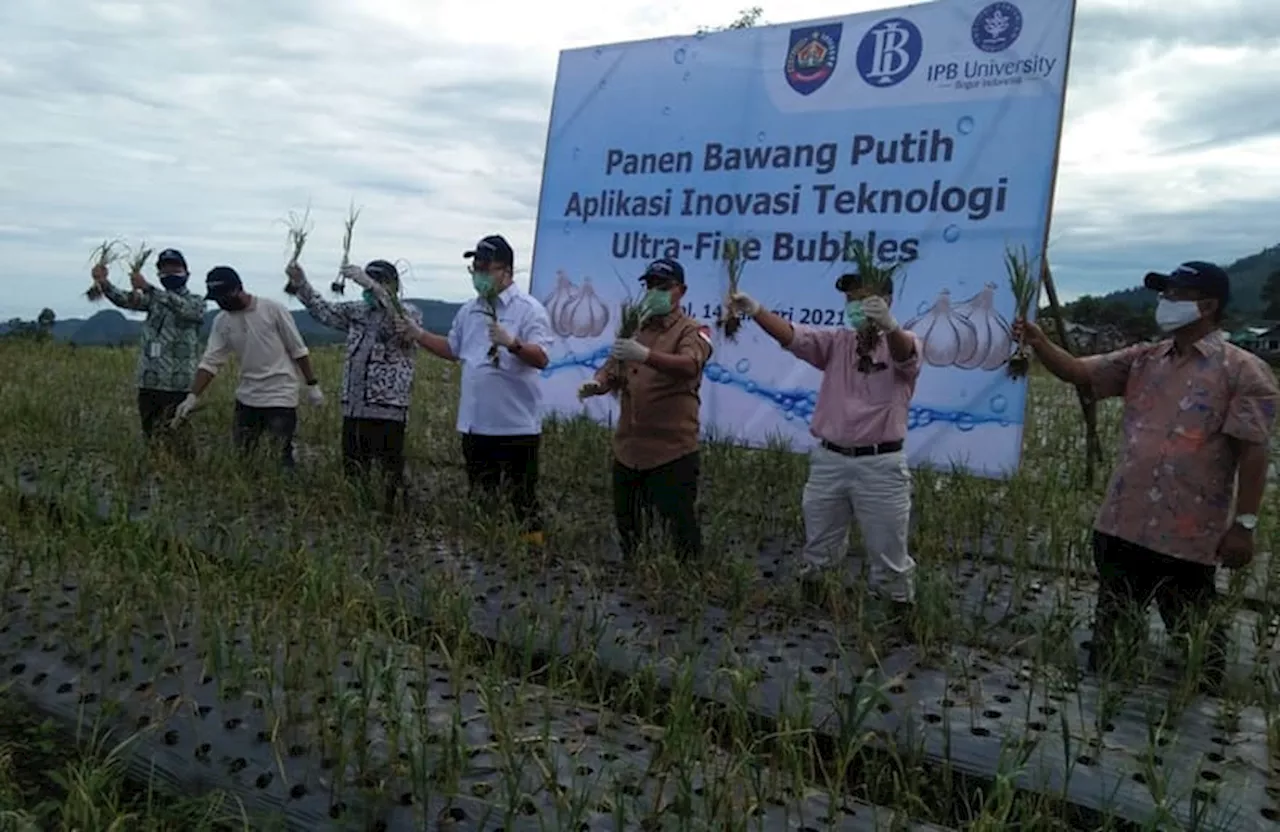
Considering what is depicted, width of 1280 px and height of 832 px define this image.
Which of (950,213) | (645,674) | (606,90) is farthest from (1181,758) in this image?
(606,90)

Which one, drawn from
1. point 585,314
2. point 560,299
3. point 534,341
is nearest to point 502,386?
point 534,341

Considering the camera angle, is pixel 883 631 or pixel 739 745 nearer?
pixel 739 745

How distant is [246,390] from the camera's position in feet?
17.5

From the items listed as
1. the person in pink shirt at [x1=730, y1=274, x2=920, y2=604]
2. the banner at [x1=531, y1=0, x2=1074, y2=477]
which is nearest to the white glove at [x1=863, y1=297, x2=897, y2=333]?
the person in pink shirt at [x1=730, y1=274, x2=920, y2=604]

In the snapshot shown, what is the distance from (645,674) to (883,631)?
808 millimetres

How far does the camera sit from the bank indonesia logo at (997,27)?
4.76m

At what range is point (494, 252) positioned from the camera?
4.39 metres

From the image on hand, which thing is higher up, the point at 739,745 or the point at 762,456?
the point at 762,456

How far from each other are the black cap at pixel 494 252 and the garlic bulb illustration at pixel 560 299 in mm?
1739

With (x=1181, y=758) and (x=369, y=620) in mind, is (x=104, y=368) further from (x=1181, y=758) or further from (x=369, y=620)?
A: (x=1181, y=758)

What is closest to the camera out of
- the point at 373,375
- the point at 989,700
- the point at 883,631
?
the point at 989,700

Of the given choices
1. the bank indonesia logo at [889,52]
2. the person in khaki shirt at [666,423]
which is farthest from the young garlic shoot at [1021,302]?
the bank indonesia logo at [889,52]

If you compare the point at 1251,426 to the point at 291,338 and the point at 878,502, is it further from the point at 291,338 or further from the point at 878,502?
the point at 291,338

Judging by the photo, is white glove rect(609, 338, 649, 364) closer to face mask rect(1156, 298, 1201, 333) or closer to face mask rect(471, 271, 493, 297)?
face mask rect(471, 271, 493, 297)
